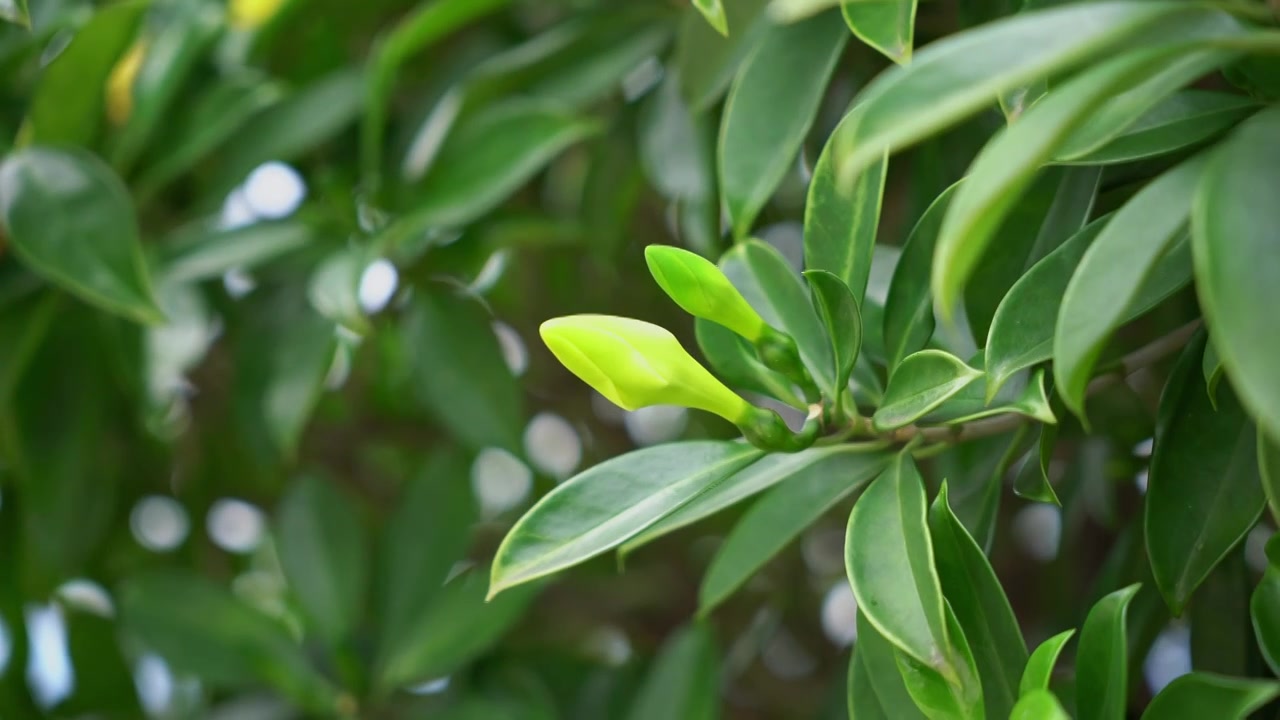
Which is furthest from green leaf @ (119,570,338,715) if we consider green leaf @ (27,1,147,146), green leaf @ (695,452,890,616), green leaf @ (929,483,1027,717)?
green leaf @ (929,483,1027,717)

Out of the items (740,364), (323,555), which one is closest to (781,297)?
(740,364)

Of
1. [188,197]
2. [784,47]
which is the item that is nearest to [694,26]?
[784,47]

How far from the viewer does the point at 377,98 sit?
70 centimetres

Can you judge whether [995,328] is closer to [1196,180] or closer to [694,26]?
[1196,180]

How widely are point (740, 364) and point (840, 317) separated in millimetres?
62

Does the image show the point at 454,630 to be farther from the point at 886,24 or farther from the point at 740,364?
the point at 886,24

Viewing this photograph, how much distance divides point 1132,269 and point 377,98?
53cm

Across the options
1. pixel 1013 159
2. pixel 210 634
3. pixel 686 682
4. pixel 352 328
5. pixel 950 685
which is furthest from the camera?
pixel 210 634

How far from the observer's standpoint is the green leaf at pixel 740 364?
435 mm

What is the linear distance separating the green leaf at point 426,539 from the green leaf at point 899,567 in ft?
1.59

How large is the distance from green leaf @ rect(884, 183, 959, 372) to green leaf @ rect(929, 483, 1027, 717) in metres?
0.07

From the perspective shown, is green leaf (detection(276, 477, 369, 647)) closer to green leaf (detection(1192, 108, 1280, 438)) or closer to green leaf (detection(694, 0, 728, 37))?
green leaf (detection(694, 0, 728, 37))

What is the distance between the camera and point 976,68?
27 cm

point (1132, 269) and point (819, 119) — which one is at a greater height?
point (1132, 269)
